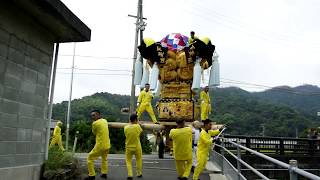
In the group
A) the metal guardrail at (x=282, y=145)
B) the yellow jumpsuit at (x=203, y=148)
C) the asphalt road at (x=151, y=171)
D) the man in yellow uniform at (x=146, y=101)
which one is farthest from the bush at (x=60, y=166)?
the metal guardrail at (x=282, y=145)

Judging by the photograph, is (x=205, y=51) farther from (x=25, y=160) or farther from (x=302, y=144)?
(x=25, y=160)

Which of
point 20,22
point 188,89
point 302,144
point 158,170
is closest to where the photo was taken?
point 20,22

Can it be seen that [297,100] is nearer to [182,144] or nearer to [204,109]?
[204,109]

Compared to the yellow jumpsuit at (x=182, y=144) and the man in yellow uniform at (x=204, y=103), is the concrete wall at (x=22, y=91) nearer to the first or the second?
the yellow jumpsuit at (x=182, y=144)

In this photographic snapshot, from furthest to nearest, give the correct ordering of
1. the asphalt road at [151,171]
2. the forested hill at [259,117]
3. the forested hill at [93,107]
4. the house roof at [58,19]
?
the forested hill at [259,117] → the forested hill at [93,107] → the asphalt road at [151,171] → the house roof at [58,19]

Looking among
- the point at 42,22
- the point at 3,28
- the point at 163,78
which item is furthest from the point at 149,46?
the point at 3,28

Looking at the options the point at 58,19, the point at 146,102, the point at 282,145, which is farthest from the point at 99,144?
the point at 282,145

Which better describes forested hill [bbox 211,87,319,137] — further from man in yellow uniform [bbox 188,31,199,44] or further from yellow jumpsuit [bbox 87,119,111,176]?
yellow jumpsuit [bbox 87,119,111,176]

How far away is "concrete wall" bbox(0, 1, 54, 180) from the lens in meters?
7.75

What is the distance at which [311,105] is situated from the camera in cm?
11788

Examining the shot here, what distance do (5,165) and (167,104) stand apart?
11055mm

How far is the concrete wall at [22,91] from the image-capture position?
25.4 ft

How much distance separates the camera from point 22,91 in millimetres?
8414

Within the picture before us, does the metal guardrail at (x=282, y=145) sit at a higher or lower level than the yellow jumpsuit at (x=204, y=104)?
lower
